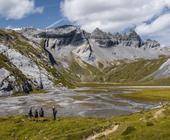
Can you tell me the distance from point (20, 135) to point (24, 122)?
21.9 ft

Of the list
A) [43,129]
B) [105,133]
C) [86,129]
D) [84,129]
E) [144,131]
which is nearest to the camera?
[144,131]

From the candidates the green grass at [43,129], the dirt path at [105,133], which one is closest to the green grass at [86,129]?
the green grass at [43,129]

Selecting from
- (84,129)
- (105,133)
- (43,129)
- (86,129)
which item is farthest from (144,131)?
(43,129)

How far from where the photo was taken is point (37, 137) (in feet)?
160

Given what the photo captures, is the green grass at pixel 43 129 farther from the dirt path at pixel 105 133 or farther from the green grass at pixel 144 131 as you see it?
the green grass at pixel 144 131

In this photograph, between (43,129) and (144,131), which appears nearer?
(144,131)

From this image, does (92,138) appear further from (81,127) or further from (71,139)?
→ (81,127)

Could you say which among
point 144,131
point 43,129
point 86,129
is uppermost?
point 144,131

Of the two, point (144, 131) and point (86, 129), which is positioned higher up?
point (144, 131)

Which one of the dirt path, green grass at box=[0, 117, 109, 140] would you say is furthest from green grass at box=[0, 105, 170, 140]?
the dirt path

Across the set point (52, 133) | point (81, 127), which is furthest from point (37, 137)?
point (81, 127)

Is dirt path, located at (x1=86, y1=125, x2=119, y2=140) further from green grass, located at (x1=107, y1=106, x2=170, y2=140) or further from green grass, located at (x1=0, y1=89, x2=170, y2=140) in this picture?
green grass, located at (x1=107, y1=106, x2=170, y2=140)

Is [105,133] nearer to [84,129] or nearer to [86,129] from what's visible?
[86,129]

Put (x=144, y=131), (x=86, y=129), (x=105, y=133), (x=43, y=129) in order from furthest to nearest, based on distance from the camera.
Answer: (x=43, y=129)
(x=86, y=129)
(x=105, y=133)
(x=144, y=131)
